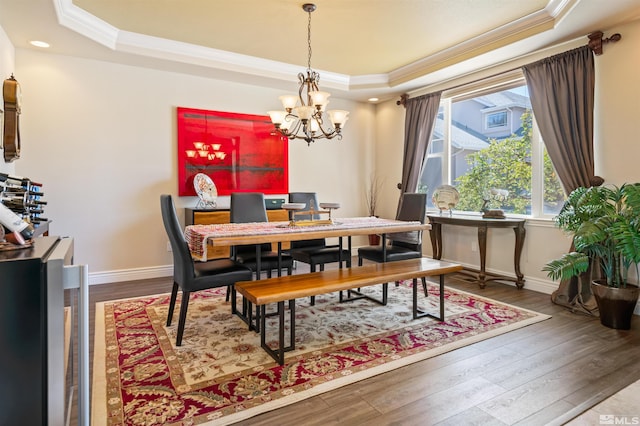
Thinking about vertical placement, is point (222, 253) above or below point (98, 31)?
below

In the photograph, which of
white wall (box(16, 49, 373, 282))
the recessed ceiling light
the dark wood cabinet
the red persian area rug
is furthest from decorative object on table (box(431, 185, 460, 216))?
the recessed ceiling light

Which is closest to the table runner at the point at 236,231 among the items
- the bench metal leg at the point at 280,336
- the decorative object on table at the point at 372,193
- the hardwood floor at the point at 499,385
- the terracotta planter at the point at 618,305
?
the bench metal leg at the point at 280,336

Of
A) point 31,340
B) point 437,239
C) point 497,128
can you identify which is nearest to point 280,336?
point 31,340

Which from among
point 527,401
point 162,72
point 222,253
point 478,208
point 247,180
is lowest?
point 527,401

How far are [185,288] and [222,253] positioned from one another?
2.03 metres

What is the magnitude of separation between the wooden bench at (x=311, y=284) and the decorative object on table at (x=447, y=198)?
166 centimetres

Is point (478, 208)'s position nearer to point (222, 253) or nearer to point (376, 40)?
point (376, 40)

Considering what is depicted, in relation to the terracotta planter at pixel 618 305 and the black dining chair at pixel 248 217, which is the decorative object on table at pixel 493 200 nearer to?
the terracotta planter at pixel 618 305

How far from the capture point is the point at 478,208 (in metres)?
4.74

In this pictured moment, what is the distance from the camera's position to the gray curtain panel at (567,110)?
346cm

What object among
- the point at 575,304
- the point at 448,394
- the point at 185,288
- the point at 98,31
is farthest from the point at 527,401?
the point at 98,31

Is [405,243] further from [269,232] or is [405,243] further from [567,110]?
[567,110]

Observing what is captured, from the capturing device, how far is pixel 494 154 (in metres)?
4.52

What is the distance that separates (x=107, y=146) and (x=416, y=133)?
13.4 ft
